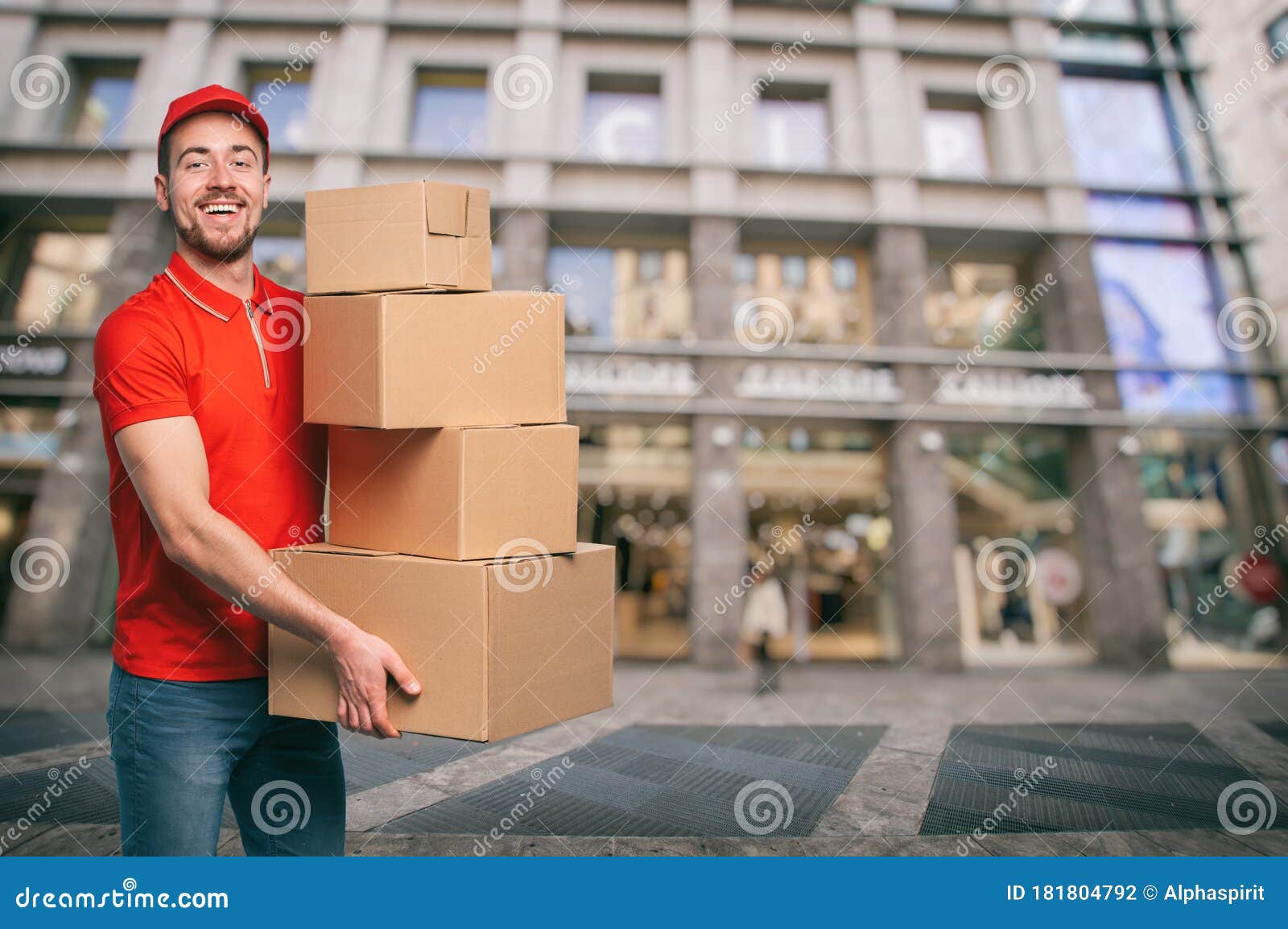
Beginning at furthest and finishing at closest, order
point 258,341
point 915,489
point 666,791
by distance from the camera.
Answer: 1. point 915,489
2. point 666,791
3. point 258,341

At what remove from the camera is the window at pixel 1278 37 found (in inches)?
396

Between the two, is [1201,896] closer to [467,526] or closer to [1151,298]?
[467,526]

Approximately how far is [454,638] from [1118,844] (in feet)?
12.9

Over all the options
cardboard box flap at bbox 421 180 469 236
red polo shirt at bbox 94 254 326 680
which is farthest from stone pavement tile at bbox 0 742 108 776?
cardboard box flap at bbox 421 180 469 236

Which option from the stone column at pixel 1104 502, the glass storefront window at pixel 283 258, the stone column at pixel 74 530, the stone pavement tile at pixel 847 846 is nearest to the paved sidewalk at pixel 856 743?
the stone pavement tile at pixel 847 846

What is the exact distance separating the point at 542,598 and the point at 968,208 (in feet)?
39.0

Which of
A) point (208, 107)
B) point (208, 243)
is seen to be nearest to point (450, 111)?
point (208, 107)

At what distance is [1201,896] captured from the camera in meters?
2.57

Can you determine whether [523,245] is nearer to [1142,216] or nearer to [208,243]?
[208,243]

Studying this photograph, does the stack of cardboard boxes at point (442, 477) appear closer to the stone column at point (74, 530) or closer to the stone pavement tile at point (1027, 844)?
the stone pavement tile at point (1027, 844)

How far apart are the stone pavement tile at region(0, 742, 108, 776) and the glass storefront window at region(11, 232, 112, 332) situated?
819cm

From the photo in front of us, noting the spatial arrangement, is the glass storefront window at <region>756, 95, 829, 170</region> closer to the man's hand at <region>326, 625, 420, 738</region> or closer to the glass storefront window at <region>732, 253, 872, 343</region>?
the glass storefront window at <region>732, 253, 872, 343</region>

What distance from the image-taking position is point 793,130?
37.0 feet

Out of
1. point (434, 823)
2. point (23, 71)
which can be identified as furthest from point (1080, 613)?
point (23, 71)
